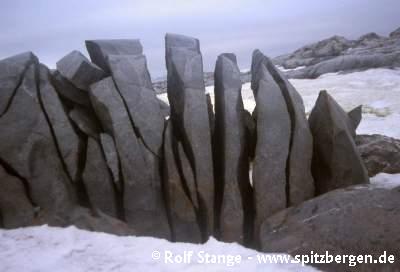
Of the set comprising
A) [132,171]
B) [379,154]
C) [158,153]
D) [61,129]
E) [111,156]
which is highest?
[61,129]

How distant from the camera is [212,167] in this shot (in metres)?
8.78

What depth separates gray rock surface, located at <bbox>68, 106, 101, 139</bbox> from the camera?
8.82m

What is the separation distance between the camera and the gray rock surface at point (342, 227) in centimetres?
622

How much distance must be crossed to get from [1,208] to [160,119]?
4055 mm

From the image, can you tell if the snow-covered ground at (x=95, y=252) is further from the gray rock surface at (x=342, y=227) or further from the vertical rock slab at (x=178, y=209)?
the vertical rock slab at (x=178, y=209)

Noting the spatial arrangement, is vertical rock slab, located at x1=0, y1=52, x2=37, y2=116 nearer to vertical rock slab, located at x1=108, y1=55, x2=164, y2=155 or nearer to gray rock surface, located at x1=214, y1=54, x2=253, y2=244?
vertical rock slab, located at x1=108, y1=55, x2=164, y2=155

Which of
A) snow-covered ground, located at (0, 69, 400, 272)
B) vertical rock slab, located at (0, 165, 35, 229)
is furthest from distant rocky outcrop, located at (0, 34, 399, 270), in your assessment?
snow-covered ground, located at (0, 69, 400, 272)

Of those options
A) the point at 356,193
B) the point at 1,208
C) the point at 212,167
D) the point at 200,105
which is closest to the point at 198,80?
the point at 200,105

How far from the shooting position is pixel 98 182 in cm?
857

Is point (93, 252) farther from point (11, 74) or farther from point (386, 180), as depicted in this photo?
point (386, 180)

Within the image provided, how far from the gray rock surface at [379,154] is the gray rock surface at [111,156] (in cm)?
693

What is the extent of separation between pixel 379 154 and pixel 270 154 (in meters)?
4.03

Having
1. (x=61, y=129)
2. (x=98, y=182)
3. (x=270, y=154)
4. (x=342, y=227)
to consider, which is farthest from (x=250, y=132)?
(x=61, y=129)

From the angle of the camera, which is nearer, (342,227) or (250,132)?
(342,227)
